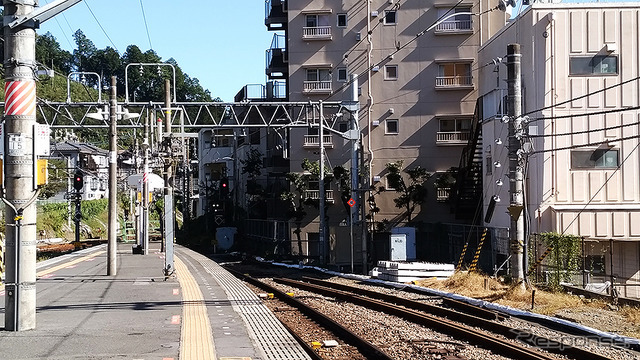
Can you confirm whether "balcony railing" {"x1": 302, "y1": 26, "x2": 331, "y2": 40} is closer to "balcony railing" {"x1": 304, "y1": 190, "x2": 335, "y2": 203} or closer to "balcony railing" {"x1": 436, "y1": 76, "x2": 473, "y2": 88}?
"balcony railing" {"x1": 436, "y1": 76, "x2": 473, "y2": 88}

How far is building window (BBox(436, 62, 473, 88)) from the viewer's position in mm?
41688

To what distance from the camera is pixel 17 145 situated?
10648 millimetres

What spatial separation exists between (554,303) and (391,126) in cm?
2633

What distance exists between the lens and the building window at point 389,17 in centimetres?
4309

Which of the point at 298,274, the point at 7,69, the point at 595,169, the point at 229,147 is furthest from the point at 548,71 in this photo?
the point at 229,147

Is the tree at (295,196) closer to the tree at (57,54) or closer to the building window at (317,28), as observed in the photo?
the building window at (317,28)

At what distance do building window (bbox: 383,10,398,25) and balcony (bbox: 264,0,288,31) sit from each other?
20.4ft

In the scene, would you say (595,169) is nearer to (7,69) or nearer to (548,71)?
(548,71)

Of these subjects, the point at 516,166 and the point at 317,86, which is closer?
the point at 516,166

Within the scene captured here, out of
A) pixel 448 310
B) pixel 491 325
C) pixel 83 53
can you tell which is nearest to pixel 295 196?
pixel 448 310

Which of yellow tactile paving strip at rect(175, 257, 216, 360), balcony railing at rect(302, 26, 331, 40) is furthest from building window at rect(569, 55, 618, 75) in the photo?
balcony railing at rect(302, 26, 331, 40)

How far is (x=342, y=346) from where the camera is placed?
38.6ft

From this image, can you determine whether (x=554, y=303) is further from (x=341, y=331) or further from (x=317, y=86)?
(x=317, y=86)

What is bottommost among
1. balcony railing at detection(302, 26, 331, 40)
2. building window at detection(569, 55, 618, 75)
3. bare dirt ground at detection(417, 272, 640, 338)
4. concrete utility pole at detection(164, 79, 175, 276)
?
bare dirt ground at detection(417, 272, 640, 338)
